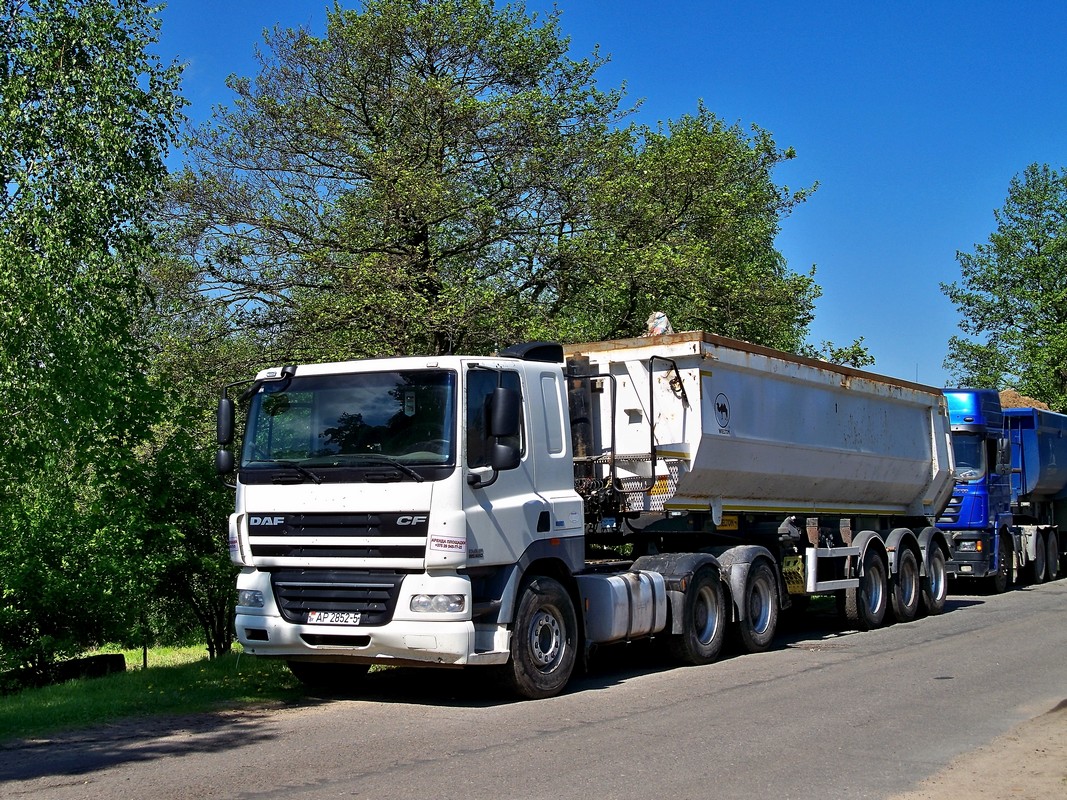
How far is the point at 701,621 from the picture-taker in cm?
1236

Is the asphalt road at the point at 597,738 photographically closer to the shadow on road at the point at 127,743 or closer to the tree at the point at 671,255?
the shadow on road at the point at 127,743

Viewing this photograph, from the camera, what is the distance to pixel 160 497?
1330cm

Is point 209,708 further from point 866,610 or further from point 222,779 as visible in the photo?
point 866,610

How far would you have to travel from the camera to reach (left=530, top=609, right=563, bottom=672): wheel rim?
9742mm

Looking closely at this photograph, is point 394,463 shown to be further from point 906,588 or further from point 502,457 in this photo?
point 906,588

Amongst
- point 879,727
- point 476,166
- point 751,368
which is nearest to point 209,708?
point 879,727

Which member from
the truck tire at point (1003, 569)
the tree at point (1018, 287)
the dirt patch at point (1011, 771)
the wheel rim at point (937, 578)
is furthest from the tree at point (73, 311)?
the tree at point (1018, 287)

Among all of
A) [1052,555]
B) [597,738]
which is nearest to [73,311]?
[597,738]

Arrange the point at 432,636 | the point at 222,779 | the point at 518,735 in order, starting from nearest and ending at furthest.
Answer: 1. the point at 222,779
2. the point at 518,735
3. the point at 432,636

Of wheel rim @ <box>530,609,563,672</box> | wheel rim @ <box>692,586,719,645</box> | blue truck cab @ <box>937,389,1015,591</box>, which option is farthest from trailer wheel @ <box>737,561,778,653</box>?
blue truck cab @ <box>937,389,1015,591</box>

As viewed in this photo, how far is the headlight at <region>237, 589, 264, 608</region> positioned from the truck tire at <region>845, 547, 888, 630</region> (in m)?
8.93

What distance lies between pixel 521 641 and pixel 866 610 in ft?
25.8

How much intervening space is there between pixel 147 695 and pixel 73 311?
658 centimetres

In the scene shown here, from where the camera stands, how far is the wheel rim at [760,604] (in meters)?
13.2
